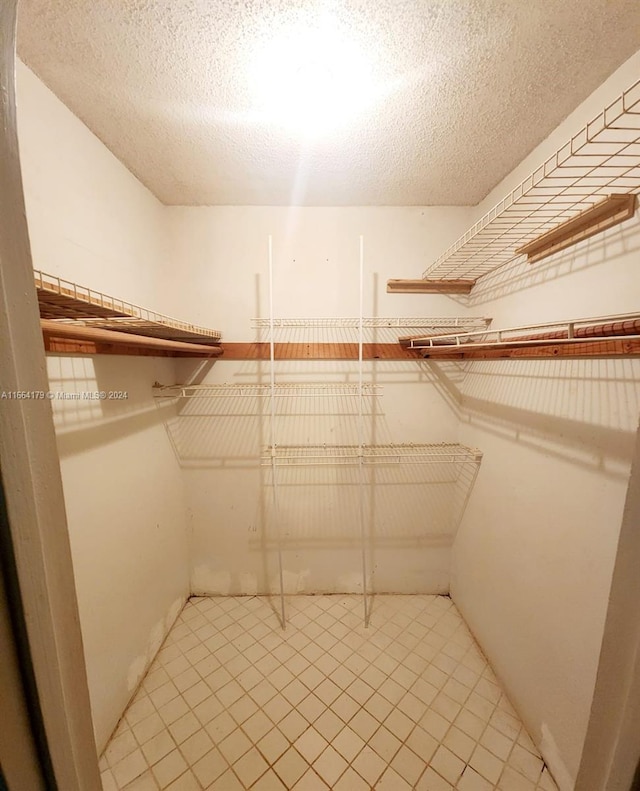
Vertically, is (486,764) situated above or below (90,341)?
below

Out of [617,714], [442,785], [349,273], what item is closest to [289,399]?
[349,273]

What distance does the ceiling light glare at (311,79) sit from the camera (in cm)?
74

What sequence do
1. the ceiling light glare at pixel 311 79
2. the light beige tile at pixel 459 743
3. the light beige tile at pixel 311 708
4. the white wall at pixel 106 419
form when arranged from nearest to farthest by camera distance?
1. the ceiling light glare at pixel 311 79
2. the white wall at pixel 106 419
3. the light beige tile at pixel 459 743
4. the light beige tile at pixel 311 708

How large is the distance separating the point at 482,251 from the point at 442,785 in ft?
6.45

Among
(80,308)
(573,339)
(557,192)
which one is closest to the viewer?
(573,339)

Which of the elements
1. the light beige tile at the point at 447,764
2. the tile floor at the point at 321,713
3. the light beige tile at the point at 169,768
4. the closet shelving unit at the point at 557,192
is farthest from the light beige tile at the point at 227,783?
the closet shelving unit at the point at 557,192

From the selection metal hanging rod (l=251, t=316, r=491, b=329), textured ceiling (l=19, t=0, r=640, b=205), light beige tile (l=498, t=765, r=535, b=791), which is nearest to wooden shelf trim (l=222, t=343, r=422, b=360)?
metal hanging rod (l=251, t=316, r=491, b=329)

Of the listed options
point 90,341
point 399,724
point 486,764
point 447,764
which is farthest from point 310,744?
point 90,341

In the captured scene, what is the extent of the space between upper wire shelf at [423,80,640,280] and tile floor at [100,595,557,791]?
1756mm

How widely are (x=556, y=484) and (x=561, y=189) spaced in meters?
0.98

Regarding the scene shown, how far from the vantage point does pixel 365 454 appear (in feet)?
5.24

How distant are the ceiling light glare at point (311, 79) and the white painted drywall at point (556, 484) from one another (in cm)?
72

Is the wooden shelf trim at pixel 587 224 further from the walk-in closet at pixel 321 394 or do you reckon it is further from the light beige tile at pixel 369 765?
the light beige tile at pixel 369 765

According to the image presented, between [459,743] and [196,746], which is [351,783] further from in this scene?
[196,746]
